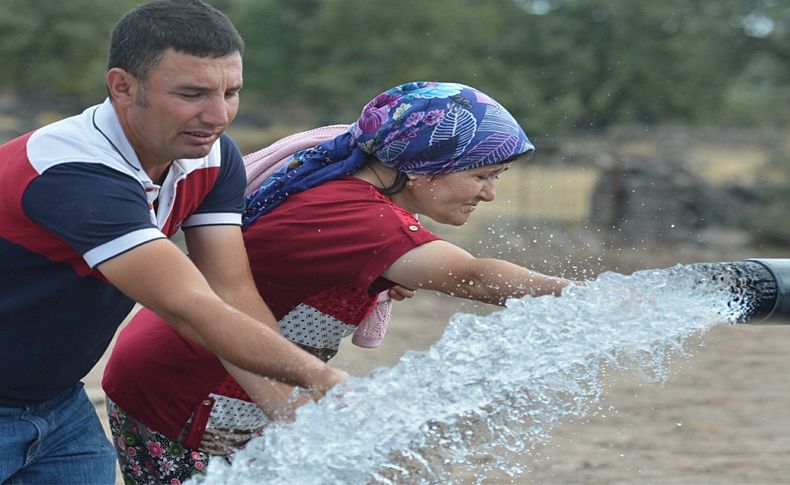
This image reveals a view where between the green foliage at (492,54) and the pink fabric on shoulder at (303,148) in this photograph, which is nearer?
the pink fabric on shoulder at (303,148)

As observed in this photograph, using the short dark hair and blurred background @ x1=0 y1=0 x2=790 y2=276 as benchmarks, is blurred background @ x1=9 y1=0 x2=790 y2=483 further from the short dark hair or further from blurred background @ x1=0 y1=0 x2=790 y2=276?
the short dark hair

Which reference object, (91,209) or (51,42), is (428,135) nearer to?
(91,209)

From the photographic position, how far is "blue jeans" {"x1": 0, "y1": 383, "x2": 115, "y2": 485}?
8.02ft

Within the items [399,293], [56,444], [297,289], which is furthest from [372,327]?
[56,444]

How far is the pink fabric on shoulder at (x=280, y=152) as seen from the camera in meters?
2.78

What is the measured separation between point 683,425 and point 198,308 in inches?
171

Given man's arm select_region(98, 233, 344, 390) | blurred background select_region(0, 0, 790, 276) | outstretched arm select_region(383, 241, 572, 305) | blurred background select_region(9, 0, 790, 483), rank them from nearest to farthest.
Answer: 1. man's arm select_region(98, 233, 344, 390)
2. outstretched arm select_region(383, 241, 572, 305)
3. blurred background select_region(9, 0, 790, 483)
4. blurred background select_region(0, 0, 790, 276)

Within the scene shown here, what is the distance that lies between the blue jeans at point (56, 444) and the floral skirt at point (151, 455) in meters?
0.06

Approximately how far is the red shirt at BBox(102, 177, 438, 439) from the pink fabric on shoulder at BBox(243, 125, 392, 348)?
0.09 meters

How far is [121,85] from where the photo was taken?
86.5 inches

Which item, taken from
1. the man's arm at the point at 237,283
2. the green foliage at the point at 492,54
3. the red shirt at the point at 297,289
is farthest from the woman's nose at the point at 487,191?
the green foliage at the point at 492,54

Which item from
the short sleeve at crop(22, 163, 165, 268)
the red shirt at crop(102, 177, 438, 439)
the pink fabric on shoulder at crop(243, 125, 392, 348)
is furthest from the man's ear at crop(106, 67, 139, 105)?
the pink fabric on shoulder at crop(243, 125, 392, 348)

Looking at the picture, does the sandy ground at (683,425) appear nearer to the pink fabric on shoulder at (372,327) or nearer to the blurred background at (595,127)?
the blurred background at (595,127)

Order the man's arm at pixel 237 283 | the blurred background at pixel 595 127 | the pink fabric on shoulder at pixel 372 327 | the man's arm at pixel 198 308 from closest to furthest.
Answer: the man's arm at pixel 198 308 → the man's arm at pixel 237 283 → the pink fabric on shoulder at pixel 372 327 → the blurred background at pixel 595 127
